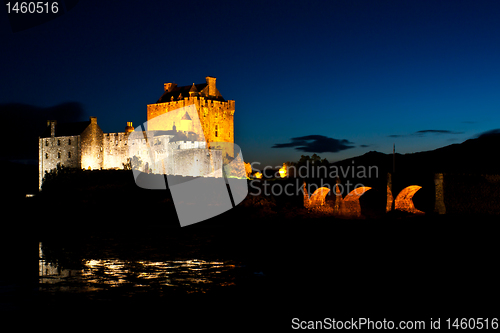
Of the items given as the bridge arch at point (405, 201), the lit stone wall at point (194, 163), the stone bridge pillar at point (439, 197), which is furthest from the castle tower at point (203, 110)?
the stone bridge pillar at point (439, 197)

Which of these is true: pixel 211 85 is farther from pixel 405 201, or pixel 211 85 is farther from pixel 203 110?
pixel 405 201

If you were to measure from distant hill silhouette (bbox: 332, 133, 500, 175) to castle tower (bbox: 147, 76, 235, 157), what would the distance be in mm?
22948

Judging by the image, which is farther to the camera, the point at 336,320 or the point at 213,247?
the point at 213,247

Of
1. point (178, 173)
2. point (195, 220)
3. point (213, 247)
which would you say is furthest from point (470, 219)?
point (178, 173)

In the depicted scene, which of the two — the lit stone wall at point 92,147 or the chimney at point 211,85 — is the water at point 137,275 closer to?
the lit stone wall at point 92,147

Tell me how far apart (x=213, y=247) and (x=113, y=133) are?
35890mm

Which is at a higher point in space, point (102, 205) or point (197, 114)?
point (197, 114)

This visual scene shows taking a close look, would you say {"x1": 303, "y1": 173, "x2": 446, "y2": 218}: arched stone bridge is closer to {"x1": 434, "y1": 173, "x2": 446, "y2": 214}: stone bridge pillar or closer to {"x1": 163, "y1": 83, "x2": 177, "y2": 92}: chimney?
{"x1": 434, "y1": 173, "x2": 446, "y2": 214}: stone bridge pillar

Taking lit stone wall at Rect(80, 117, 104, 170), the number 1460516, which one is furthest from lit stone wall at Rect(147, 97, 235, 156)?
the number 1460516

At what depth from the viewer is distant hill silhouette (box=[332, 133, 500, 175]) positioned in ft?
119

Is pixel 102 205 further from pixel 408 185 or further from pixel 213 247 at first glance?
pixel 408 185

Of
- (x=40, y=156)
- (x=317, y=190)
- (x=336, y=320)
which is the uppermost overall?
(x=40, y=156)

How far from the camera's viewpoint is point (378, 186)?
35250mm

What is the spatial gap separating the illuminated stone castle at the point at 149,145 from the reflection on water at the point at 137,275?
3307cm
